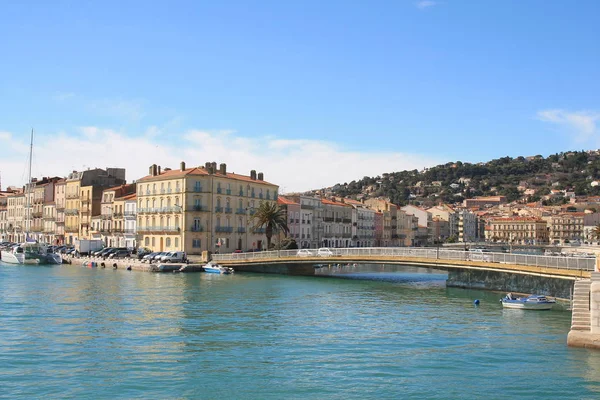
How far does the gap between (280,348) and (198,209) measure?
203 ft

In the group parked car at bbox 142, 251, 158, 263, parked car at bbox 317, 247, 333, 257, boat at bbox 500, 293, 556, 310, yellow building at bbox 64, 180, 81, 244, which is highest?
yellow building at bbox 64, 180, 81, 244

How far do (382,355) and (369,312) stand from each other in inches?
552

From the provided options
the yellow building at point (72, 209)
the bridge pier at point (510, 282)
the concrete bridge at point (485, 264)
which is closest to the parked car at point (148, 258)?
the concrete bridge at point (485, 264)

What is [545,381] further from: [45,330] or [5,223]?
[5,223]

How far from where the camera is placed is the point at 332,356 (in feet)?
97.1

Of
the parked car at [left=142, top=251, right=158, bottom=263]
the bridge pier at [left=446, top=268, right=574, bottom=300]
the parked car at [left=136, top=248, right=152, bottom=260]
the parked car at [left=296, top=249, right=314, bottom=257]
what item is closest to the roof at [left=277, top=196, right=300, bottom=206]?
the parked car at [left=136, top=248, right=152, bottom=260]

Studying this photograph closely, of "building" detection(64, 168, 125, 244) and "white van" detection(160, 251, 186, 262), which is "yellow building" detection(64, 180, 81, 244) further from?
"white van" detection(160, 251, 186, 262)

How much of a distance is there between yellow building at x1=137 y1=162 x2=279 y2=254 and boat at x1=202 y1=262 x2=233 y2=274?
12.0 meters

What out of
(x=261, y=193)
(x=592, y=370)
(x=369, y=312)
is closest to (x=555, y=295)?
(x=369, y=312)

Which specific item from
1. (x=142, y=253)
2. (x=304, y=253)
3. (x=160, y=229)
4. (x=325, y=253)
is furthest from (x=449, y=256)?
(x=160, y=229)

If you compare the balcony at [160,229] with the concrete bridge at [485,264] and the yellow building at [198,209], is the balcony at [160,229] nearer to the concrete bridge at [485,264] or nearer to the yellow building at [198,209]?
the yellow building at [198,209]

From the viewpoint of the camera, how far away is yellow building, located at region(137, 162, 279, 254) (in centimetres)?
9181

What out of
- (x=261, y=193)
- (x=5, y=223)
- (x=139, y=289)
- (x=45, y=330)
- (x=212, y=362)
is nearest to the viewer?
(x=212, y=362)

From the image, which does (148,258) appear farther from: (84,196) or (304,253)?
(84,196)
